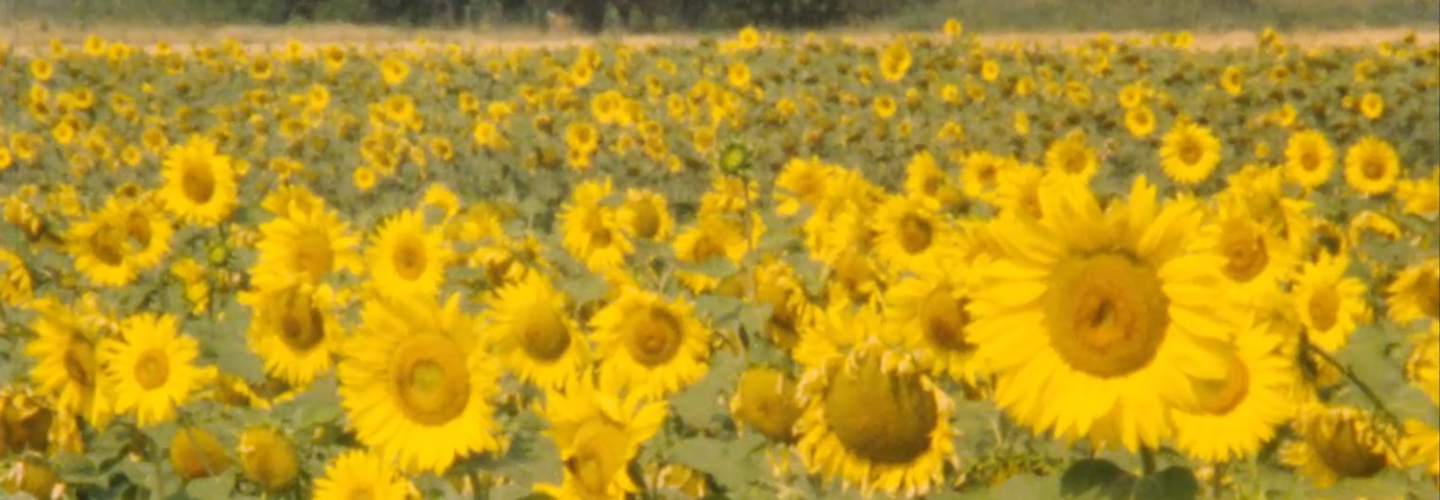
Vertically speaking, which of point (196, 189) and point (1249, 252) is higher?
point (196, 189)

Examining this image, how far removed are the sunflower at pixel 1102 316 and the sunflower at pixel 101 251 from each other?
2769 millimetres

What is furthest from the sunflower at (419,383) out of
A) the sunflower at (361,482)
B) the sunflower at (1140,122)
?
the sunflower at (1140,122)

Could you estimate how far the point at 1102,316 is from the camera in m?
1.42

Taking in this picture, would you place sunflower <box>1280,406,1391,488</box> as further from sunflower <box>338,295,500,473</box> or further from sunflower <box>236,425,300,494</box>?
sunflower <box>236,425,300,494</box>

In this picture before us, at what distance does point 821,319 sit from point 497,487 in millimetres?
416

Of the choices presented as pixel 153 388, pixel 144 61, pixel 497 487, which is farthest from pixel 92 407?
pixel 144 61

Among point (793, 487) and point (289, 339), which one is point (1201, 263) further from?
point (289, 339)

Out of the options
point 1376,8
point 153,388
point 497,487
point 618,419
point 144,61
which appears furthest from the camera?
point 1376,8

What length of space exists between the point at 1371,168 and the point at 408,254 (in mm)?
3181

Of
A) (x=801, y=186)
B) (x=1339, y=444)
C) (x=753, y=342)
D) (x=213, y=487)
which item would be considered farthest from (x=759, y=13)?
(x=1339, y=444)

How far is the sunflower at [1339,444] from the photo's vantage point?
1889mm

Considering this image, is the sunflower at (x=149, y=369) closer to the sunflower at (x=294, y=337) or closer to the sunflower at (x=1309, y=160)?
the sunflower at (x=294, y=337)

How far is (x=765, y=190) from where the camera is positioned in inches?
301

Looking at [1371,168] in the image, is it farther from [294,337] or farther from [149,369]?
[149,369]
